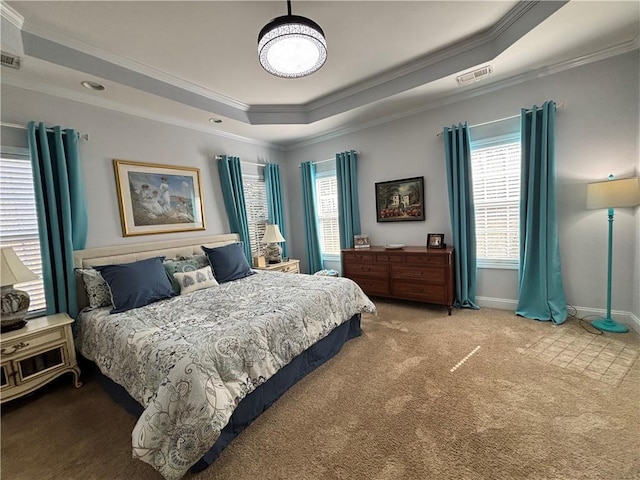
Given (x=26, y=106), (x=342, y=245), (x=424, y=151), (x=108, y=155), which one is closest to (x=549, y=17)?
(x=424, y=151)

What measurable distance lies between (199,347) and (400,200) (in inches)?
132

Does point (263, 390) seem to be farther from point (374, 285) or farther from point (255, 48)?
point (255, 48)

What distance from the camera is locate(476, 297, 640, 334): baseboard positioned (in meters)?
2.68

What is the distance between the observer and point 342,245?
456cm

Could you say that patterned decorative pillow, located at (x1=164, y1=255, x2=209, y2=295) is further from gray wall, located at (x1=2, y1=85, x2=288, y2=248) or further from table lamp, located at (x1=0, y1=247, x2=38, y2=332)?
table lamp, located at (x1=0, y1=247, x2=38, y2=332)

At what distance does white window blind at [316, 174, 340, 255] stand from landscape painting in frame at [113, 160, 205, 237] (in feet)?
6.74

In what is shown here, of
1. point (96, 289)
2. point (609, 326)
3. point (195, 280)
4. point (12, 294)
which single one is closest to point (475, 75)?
point (609, 326)

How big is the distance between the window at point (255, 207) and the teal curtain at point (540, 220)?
12.3 feet

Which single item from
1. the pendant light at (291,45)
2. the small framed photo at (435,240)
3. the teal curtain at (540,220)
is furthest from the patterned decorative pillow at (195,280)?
the teal curtain at (540,220)

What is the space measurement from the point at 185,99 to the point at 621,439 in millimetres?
4538

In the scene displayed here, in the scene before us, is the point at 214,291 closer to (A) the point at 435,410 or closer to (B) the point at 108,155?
(B) the point at 108,155

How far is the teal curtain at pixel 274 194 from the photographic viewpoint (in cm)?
472

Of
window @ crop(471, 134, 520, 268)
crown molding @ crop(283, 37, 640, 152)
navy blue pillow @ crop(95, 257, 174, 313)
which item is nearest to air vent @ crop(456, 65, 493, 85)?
crown molding @ crop(283, 37, 640, 152)

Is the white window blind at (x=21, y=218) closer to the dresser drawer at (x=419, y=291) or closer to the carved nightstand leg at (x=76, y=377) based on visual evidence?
the carved nightstand leg at (x=76, y=377)
